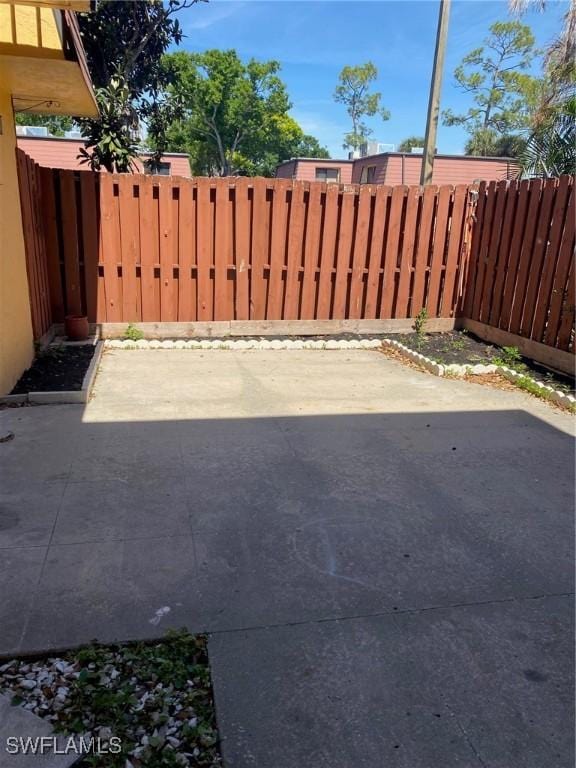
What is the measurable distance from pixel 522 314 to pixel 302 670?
20.1ft

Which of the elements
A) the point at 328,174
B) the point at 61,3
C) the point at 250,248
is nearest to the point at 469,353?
the point at 250,248

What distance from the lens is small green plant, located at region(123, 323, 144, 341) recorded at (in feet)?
24.3

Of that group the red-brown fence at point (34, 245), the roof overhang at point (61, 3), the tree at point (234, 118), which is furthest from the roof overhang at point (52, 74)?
the tree at point (234, 118)

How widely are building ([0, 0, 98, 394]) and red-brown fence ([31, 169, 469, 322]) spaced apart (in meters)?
1.22

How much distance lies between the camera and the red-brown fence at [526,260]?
6.32 m

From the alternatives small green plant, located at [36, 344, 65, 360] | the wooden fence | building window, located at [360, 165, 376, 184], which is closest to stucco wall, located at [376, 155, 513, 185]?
building window, located at [360, 165, 376, 184]

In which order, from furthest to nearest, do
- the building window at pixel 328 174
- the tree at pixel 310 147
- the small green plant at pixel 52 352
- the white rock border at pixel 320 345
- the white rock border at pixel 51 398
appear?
the tree at pixel 310 147 < the building window at pixel 328 174 < the white rock border at pixel 320 345 < the small green plant at pixel 52 352 < the white rock border at pixel 51 398

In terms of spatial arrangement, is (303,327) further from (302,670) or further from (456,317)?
(302,670)

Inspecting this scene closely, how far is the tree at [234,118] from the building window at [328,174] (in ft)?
41.5

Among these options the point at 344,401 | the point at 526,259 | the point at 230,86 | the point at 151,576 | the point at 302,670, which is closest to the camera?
the point at 302,670

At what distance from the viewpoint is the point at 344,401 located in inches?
213

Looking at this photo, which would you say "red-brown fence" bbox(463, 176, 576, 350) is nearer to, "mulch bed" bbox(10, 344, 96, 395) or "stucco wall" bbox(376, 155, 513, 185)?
"mulch bed" bbox(10, 344, 96, 395)

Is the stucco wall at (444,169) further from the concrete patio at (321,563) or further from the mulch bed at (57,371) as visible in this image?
the concrete patio at (321,563)

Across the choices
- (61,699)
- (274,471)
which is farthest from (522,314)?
(61,699)
